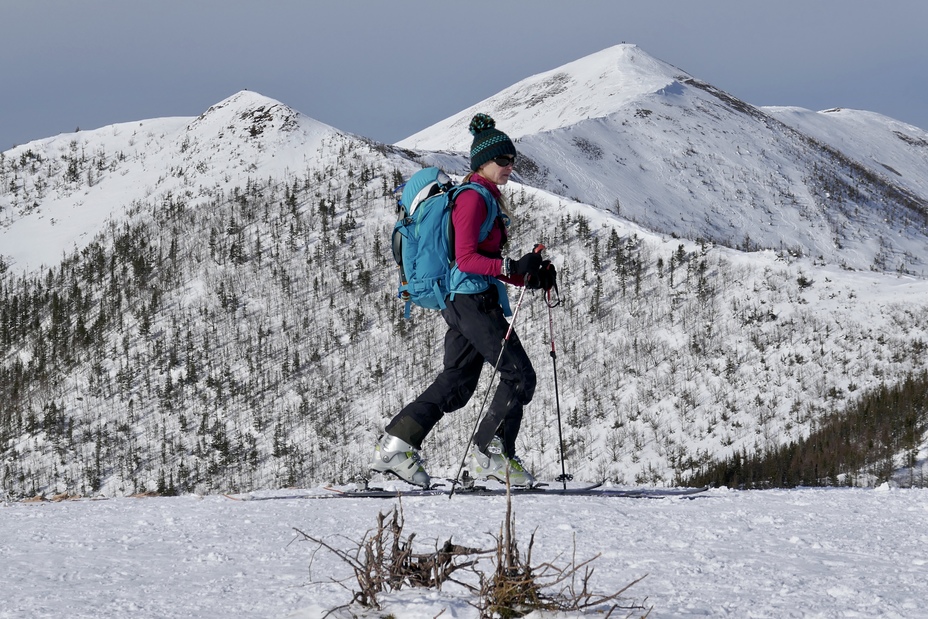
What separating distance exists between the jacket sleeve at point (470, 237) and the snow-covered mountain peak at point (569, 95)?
127ft

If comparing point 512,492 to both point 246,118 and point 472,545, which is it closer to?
point 472,545

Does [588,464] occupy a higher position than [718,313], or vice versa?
[718,313]

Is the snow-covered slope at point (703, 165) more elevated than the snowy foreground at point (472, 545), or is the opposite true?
the snow-covered slope at point (703, 165)

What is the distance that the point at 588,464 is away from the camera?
600 inches

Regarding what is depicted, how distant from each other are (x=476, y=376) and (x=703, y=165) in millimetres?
40714

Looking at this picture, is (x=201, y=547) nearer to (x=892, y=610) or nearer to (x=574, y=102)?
(x=892, y=610)

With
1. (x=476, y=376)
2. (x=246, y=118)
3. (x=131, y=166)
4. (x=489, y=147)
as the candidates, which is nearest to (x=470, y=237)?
(x=489, y=147)

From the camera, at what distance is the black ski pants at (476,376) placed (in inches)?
205

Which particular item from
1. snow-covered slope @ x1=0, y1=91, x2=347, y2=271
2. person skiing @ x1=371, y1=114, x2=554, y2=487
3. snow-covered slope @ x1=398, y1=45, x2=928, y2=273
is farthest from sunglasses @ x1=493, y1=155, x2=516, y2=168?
snow-covered slope @ x1=0, y1=91, x2=347, y2=271

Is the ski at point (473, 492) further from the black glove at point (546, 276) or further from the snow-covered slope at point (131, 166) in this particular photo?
the snow-covered slope at point (131, 166)

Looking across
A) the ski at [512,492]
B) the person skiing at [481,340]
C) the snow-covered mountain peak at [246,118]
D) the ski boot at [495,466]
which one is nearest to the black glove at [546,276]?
the person skiing at [481,340]

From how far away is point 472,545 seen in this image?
3.56 meters

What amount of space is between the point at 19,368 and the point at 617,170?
27981 mm

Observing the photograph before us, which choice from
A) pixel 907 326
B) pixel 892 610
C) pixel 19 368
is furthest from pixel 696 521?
pixel 19 368
